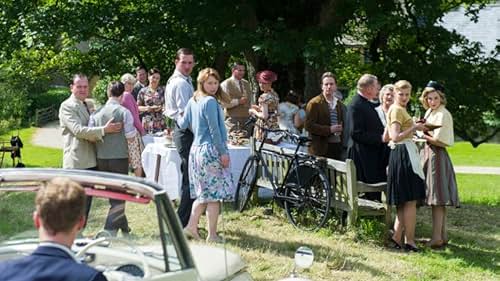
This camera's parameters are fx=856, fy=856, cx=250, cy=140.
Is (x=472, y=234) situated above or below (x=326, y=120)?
below

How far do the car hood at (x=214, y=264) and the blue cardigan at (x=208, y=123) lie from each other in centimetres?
283

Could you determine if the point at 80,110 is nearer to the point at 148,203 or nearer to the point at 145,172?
the point at 145,172

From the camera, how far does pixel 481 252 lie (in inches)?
357

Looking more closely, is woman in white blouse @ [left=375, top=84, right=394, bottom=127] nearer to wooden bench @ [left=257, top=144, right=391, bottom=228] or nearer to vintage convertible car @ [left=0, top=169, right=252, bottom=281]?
wooden bench @ [left=257, top=144, right=391, bottom=228]

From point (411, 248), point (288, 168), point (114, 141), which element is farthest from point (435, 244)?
point (114, 141)

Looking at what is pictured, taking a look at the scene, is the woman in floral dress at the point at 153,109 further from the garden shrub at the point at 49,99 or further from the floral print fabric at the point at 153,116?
the garden shrub at the point at 49,99

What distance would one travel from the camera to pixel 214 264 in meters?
5.10

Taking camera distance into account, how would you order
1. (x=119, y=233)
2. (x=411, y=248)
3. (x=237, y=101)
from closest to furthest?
(x=119, y=233)
(x=411, y=248)
(x=237, y=101)

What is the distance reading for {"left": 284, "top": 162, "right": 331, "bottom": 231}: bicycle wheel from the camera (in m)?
9.45

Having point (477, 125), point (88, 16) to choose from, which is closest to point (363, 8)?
point (477, 125)

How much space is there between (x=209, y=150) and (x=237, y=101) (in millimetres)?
3509

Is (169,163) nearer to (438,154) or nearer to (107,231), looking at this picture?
(438,154)

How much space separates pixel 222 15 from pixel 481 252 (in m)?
6.36

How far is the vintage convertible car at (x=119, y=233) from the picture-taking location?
4090mm
